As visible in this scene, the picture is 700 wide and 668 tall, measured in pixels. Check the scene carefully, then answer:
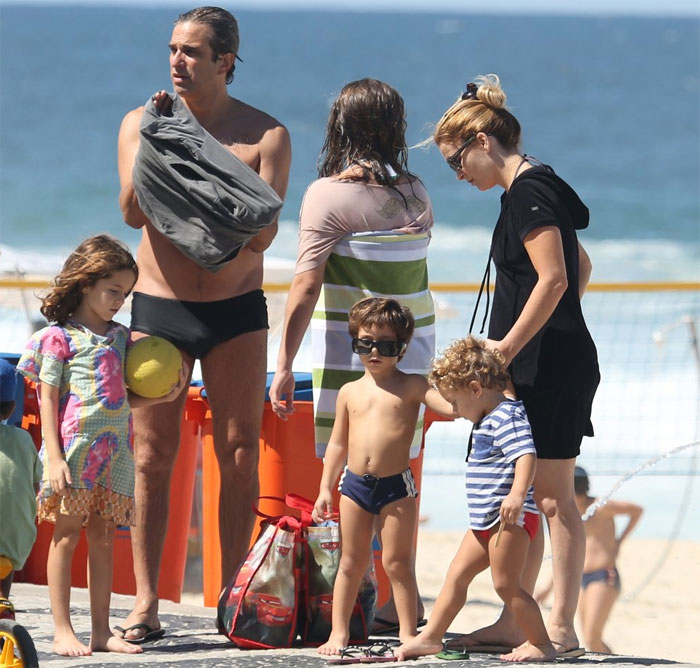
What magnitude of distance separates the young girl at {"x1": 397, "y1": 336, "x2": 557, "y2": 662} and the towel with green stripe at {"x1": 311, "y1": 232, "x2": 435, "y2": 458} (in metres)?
0.44

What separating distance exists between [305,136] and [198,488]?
31.7m

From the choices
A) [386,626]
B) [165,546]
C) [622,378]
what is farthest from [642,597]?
[622,378]

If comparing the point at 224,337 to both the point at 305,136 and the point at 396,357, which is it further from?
the point at 305,136

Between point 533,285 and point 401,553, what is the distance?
0.91 m

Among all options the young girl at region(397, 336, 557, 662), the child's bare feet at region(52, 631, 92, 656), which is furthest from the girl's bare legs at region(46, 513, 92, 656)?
the young girl at region(397, 336, 557, 662)

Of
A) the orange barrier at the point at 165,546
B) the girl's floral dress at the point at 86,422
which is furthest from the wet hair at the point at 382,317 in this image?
the orange barrier at the point at 165,546

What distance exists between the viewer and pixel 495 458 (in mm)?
3680

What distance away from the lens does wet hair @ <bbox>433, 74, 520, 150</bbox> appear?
3938mm

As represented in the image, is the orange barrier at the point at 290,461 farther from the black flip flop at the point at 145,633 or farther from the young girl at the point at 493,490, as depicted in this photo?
the young girl at the point at 493,490

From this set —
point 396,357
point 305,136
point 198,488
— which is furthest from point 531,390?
point 305,136

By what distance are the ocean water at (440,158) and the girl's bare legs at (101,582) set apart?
1.71m

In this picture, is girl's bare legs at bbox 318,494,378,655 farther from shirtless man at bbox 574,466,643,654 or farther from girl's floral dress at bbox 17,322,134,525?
shirtless man at bbox 574,466,643,654

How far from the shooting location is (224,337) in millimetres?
4250

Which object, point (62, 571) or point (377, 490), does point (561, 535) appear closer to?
point (377, 490)
